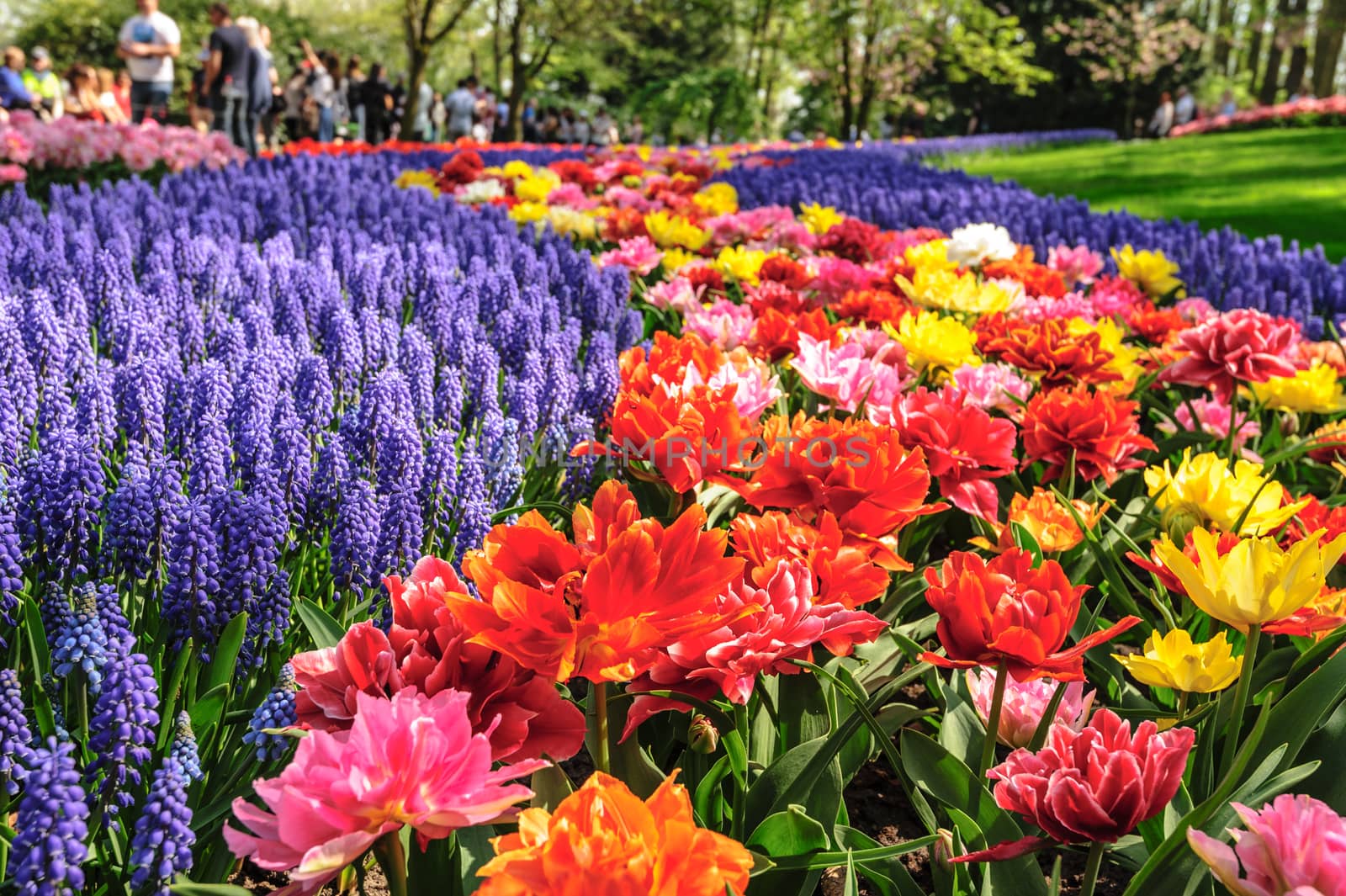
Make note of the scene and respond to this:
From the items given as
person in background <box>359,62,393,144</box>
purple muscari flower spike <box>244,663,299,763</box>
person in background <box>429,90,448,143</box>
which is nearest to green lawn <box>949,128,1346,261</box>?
purple muscari flower spike <box>244,663,299,763</box>

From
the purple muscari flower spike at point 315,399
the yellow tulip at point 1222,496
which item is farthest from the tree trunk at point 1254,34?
the purple muscari flower spike at point 315,399

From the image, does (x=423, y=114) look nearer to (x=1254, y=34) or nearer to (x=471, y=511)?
(x=471, y=511)

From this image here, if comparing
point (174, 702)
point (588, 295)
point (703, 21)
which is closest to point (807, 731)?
point (174, 702)

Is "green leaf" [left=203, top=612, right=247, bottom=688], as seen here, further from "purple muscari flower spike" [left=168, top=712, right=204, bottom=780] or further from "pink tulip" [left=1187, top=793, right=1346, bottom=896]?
"pink tulip" [left=1187, top=793, right=1346, bottom=896]

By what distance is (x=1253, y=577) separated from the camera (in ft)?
3.72

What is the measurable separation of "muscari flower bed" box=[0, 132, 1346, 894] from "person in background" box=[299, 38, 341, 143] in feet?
45.7

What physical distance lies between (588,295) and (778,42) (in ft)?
66.1

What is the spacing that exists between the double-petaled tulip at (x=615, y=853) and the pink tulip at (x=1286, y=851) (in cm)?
40

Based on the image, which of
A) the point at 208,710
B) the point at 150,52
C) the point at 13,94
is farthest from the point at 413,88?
the point at 208,710

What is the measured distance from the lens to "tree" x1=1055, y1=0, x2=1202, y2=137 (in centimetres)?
3466

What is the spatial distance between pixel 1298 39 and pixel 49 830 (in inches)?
1255

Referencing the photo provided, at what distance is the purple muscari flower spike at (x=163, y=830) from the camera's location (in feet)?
3.12

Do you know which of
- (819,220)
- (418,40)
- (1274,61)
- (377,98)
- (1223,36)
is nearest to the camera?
(819,220)

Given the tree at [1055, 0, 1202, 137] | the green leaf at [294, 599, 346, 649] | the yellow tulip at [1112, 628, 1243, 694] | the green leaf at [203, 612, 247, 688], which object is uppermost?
the tree at [1055, 0, 1202, 137]
